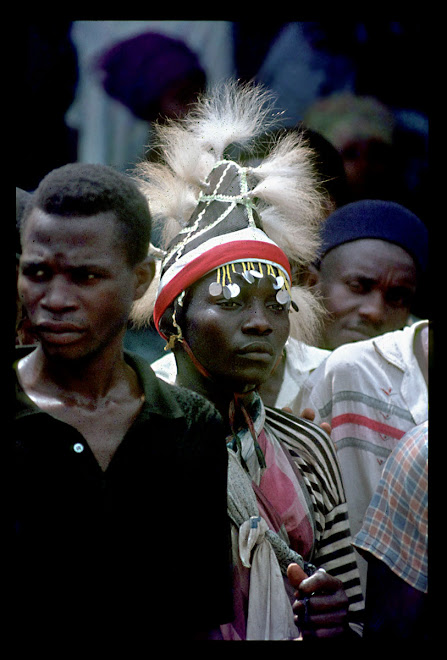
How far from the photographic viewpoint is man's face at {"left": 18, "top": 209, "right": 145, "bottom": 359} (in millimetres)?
2086

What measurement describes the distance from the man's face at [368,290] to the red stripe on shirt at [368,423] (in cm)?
29

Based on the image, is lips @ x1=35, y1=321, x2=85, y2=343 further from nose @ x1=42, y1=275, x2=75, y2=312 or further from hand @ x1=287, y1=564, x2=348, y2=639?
hand @ x1=287, y1=564, x2=348, y2=639

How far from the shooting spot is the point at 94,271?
2.11 meters

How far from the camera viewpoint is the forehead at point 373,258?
8.61 ft

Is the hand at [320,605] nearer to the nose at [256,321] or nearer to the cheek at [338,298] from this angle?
the nose at [256,321]

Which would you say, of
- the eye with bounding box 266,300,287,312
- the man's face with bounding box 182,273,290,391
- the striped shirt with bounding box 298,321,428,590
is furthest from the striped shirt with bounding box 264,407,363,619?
the eye with bounding box 266,300,287,312

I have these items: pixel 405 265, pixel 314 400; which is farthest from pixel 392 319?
pixel 314 400

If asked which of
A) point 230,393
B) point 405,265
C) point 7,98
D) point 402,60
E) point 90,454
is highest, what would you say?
point 402,60

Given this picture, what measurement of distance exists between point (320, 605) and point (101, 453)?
803mm

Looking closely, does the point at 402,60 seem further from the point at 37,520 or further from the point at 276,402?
the point at 37,520

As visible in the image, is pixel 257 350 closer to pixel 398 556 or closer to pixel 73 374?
pixel 73 374

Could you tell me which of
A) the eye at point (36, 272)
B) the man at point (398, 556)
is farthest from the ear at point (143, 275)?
the man at point (398, 556)

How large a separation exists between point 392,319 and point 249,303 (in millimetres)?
732

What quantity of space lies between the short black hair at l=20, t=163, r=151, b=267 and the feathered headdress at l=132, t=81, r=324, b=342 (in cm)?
9
